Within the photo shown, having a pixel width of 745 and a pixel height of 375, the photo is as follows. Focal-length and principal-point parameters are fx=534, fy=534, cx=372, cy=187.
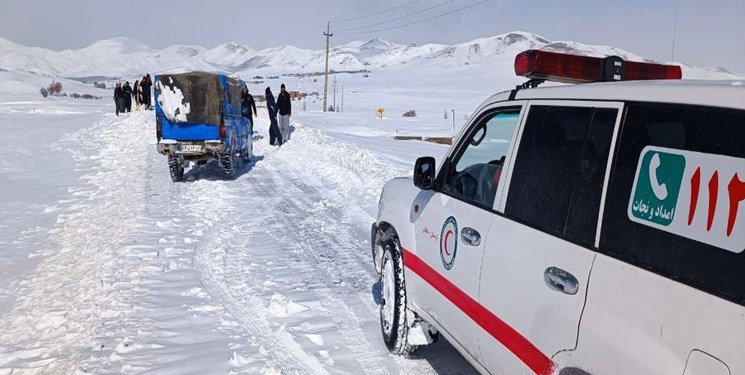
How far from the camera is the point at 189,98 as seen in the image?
11914mm

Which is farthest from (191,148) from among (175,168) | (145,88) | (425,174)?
(145,88)

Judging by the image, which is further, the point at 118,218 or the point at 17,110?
the point at 17,110

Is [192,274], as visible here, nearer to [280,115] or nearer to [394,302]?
A: [394,302]

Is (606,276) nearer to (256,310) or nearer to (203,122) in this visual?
(256,310)

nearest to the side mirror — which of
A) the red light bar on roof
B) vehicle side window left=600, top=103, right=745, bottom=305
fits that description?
the red light bar on roof

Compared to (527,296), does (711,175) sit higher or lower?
higher

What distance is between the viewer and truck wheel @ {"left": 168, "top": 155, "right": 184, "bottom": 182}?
1170 cm

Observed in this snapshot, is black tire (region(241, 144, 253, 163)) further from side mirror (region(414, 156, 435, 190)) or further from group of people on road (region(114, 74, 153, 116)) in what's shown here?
group of people on road (region(114, 74, 153, 116))

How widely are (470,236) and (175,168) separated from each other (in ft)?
33.0

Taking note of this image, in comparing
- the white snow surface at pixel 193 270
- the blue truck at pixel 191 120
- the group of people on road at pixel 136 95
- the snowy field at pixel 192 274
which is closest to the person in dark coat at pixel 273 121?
the white snow surface at pixel 193 270

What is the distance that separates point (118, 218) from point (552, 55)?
729cm

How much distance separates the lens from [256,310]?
4906 millimetres

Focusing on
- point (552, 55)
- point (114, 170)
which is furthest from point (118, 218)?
point (552, 55)

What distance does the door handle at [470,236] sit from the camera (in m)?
2.95
